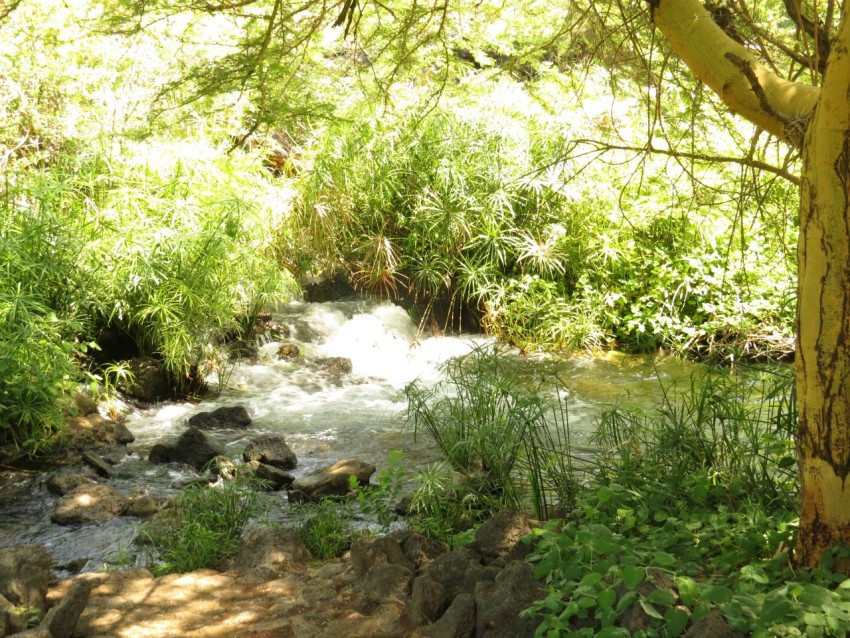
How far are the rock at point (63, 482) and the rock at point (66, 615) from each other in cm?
217

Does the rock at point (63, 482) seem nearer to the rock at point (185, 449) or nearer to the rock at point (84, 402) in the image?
the rock at point (185, 449)

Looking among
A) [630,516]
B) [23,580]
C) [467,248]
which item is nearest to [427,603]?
[630,516]

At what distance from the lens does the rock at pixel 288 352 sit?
8.38 metres

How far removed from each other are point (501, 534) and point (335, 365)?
513 centimetres

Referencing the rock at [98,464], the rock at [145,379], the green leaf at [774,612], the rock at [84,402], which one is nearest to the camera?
the green leaf at [774,612]

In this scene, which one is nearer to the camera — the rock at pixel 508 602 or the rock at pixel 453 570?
the rock at pixel 508 602

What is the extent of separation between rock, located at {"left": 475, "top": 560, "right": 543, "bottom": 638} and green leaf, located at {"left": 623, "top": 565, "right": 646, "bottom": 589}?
414 mm

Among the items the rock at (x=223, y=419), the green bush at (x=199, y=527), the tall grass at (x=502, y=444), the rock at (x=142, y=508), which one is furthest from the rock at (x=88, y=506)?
the tall grass at (x=502, y=444)

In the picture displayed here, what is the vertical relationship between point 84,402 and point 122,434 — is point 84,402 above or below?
above

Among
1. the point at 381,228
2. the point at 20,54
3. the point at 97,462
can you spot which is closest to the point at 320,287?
the point at 381,228

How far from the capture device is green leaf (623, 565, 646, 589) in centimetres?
231

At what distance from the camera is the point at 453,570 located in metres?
3.10

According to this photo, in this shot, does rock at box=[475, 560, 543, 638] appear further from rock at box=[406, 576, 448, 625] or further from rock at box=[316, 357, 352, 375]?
rock at box=[316, 357, 352, 375]

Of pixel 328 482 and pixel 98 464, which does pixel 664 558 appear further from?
pixel 98 464
